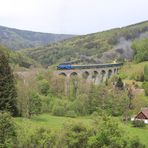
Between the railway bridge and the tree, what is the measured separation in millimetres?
59372

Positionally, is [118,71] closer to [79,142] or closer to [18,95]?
[18,95]

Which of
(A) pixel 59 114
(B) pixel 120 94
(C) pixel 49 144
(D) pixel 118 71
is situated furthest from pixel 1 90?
(D) pixel 118 71

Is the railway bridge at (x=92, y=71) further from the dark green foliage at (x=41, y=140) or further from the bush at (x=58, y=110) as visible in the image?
the dark green foliage at (x=41, y=140)

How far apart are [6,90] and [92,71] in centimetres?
8255

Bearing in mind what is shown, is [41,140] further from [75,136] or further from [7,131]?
[75,136]

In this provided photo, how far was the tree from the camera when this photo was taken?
2383 inches

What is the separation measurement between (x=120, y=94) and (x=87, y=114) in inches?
322

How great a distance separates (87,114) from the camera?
81000 mm

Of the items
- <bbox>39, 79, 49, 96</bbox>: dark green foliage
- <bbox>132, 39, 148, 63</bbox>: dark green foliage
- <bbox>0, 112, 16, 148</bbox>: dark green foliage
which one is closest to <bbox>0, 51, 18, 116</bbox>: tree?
<bbox>0, 112, 16, 148</bbox>: dark green foliage

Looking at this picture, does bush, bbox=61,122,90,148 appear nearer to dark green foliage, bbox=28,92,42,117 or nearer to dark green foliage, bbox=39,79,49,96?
dark green foliage, bbox=28,92,42,117

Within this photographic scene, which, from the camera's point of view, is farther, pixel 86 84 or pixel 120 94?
pixel 86 84

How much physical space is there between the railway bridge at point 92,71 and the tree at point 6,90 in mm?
59372

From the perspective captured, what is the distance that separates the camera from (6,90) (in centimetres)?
6141

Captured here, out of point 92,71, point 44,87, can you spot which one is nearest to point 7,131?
point 44,87
